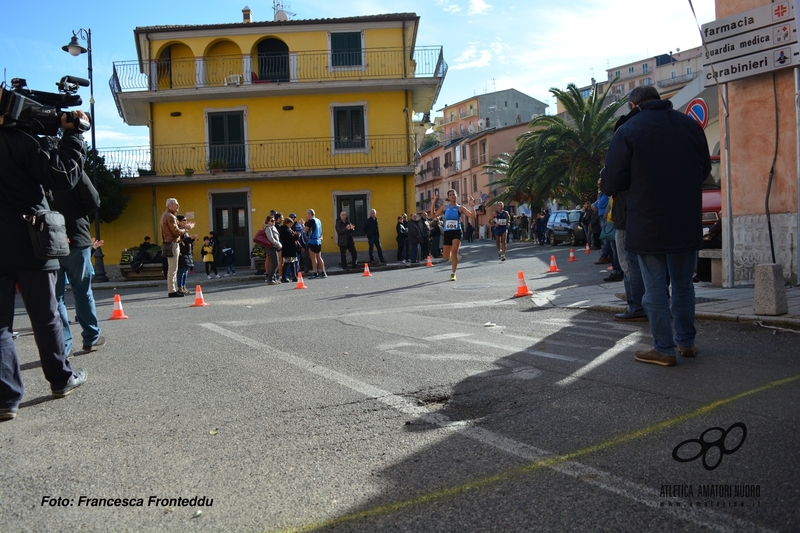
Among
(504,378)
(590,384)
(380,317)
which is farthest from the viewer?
(380,317)

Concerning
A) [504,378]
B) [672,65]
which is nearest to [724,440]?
[504,378]

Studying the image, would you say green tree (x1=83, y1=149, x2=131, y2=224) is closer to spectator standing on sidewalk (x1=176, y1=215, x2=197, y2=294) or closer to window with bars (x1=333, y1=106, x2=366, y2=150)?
window with bars (x1=333, y1=106, x2=366, y2=150)

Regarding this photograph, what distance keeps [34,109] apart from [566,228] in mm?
29079

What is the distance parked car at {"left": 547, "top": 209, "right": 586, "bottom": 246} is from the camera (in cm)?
3077

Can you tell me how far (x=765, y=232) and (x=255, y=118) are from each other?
23889 mm

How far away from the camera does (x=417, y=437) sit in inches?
149

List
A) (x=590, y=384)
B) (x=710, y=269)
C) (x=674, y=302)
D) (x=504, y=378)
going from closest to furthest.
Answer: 1. (x=590, y=384)
2. (x=504, y=378)
3. (x=674, y=302)
4. (x=710, y=269)

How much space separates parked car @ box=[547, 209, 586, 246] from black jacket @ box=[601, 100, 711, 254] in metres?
25.2

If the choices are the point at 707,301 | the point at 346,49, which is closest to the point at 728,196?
the point at 707,301

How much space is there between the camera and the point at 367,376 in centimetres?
539

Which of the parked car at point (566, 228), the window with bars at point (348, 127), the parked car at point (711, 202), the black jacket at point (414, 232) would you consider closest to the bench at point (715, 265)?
the parked car at point (711, 202)

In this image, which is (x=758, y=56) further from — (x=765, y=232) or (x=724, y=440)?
(x=724, y=440)

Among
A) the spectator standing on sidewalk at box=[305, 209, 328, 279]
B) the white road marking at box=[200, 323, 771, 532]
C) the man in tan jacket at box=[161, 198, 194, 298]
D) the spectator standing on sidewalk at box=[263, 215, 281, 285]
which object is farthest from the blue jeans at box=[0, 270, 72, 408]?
the spectator standing on sidewalk at box=[305, 209, 328, 279]

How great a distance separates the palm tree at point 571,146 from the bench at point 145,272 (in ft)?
63.3
